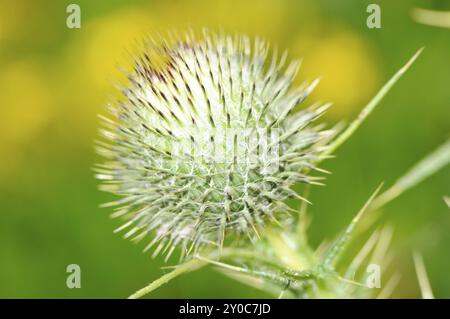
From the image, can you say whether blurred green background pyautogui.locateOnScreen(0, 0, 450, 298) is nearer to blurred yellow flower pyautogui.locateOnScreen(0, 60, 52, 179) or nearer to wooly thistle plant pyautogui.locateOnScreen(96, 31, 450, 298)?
blurred yellow flower pyautogui.locateOnScreen(0, 60, 52, 179)

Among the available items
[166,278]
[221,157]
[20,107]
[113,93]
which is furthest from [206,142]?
[20,107]

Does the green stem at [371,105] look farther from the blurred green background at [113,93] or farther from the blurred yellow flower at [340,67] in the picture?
the blurred yellow flower at [340,67]

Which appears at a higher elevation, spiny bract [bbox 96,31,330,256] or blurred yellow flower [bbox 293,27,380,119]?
blurred yellow flower [bbox 293,27,380,119]

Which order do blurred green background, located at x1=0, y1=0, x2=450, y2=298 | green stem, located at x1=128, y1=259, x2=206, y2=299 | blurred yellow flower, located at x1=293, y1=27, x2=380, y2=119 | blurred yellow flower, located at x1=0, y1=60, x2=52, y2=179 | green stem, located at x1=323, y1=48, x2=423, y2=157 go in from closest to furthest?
green stem, located at x1=128, y1=259, x2=206, y2=299 < green stem, located at x1=323, y1=48, x2=423, y2=157 < blurred green background, located at x1=0, y1=0, x2=450, y2=298 < blurred yellow flower, located at x1=293, y1=27, x2=380, y2=119 < blurred yellow flower, located at x1=0, y1=60, x2=52, y2=179

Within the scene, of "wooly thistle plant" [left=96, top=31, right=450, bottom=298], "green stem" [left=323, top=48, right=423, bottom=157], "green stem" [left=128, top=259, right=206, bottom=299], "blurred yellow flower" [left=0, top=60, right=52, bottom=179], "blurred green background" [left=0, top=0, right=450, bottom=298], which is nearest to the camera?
"green stem" [left=128, top=259, right=206, bottom=299]

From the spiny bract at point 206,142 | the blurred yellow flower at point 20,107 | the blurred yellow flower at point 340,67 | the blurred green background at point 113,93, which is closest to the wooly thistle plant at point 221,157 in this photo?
the spiny bract at point 206,142

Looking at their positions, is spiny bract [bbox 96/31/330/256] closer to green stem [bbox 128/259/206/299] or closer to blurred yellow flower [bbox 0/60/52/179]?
green stem [bbox 128/259/206/299]

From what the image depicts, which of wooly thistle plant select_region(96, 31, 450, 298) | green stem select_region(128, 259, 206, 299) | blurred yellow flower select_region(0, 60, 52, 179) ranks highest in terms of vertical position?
blurred yellow flower select_region(0, 60, 52, 179)

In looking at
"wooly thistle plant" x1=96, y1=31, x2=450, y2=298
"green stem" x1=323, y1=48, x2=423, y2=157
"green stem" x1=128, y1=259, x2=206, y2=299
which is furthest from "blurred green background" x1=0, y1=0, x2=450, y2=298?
"green stem" x1=128, y1=259, x2=206, y2=299

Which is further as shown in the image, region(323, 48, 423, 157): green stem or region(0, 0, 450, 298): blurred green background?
region(0, 0, 450, 298): blurred green background
